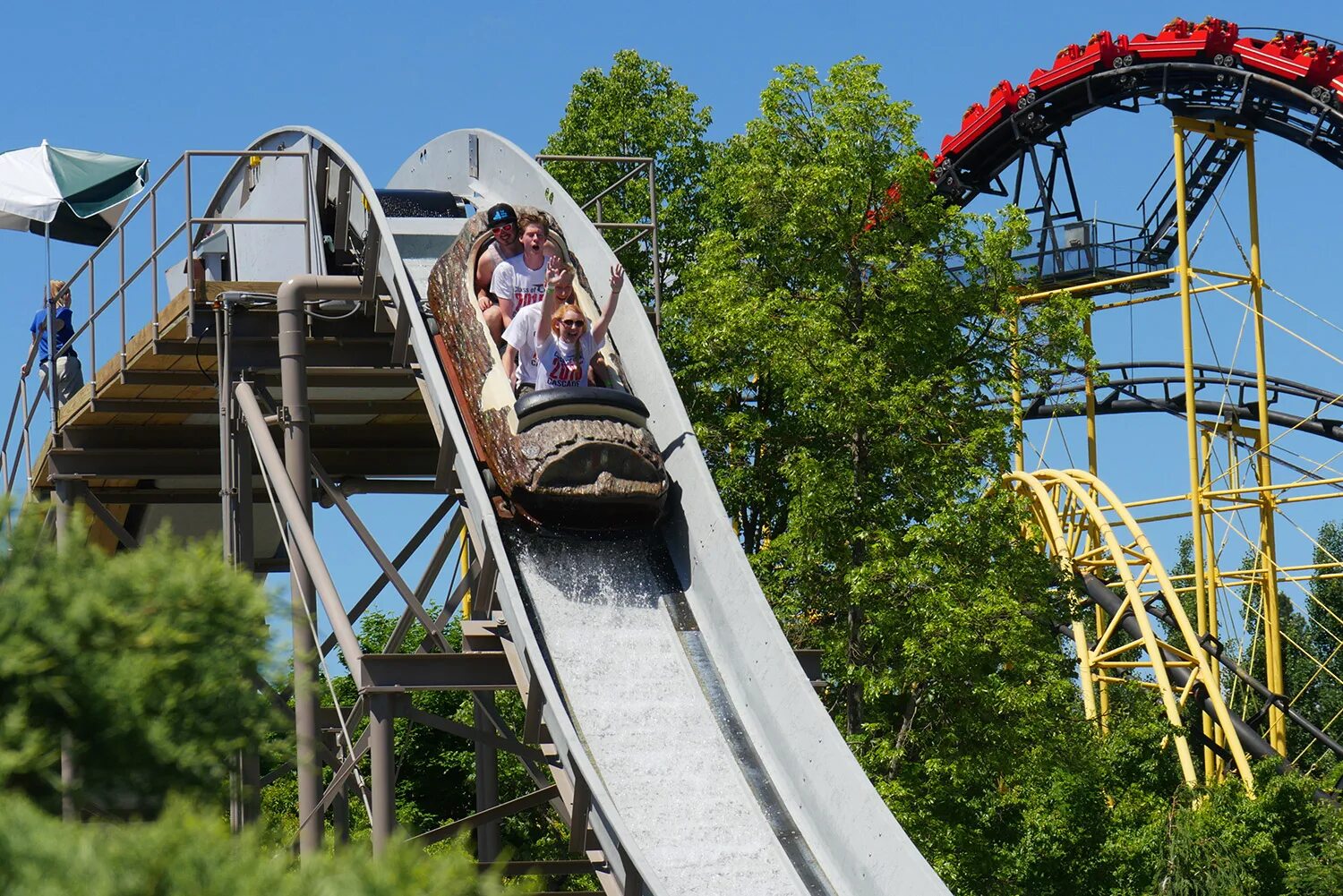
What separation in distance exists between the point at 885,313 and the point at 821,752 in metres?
7.88

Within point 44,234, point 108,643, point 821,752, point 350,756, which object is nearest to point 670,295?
point 44,234

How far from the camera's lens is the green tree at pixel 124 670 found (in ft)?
17.2

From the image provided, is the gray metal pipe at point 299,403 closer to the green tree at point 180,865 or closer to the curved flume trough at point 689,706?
the curved flume trough at point 689,706

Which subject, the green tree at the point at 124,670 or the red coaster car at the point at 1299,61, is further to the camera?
the red coaster car at the point at 1299,61

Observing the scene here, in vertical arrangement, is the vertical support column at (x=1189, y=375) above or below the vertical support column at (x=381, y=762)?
above

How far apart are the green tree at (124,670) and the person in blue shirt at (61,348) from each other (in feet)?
38.2

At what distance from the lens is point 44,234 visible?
18.5 meters

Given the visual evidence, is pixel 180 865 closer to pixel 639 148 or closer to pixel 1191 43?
pixel 639 148

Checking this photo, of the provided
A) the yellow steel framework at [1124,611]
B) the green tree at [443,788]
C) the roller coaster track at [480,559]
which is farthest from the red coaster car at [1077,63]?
the roller coaster track at [480,559]

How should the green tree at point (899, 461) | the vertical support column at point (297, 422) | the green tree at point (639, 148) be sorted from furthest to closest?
the green tree at point (639, 148) < the green tree at point (899, 461) < the vertical support column at point (297, 422)

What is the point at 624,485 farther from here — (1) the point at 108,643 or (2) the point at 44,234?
(2) the point at 44,234

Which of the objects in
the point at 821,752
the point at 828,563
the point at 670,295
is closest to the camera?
the point at 821,752

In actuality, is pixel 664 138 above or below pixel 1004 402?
above

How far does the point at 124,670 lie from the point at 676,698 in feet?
19.9
